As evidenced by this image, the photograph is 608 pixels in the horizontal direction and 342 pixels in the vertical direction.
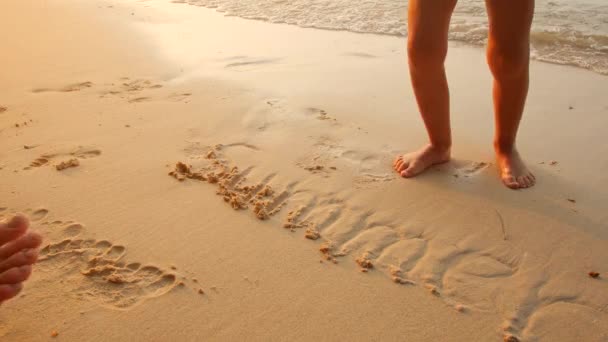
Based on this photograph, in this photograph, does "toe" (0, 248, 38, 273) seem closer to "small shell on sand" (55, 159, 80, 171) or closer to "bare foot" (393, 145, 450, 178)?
"small shell on sand" (55, 159, 80, 171)

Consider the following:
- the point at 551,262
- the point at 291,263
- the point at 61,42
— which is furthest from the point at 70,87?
the point at 551,262

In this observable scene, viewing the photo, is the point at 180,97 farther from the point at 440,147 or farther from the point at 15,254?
the point at 15,254

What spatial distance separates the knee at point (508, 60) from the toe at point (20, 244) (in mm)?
1697

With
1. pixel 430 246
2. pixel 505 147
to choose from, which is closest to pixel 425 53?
pixel 505 147

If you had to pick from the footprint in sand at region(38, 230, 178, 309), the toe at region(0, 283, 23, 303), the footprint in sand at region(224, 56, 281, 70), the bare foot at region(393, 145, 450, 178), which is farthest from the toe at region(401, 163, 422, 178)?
the footprint in sand at region(224, 56, 281, 70)

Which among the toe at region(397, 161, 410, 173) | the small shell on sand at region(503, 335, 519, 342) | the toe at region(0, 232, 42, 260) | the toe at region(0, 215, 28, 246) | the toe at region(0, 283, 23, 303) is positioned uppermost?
the toe at region(0, 215, 28, 246)

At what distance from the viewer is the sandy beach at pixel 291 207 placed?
1.39 meters

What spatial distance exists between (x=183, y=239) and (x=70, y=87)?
1.74 meters

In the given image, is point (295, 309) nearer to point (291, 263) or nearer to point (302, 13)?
point (291, 263)

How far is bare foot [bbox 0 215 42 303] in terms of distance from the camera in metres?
1.23

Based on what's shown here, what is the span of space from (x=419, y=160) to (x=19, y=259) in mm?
1510

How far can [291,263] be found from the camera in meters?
1.59

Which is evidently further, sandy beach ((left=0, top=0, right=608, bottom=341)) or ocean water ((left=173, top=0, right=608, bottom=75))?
ocean water ((left=173, top=0, right=608, bottom=75))

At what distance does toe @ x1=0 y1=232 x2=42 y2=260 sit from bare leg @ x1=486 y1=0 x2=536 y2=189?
1676 millimetres
